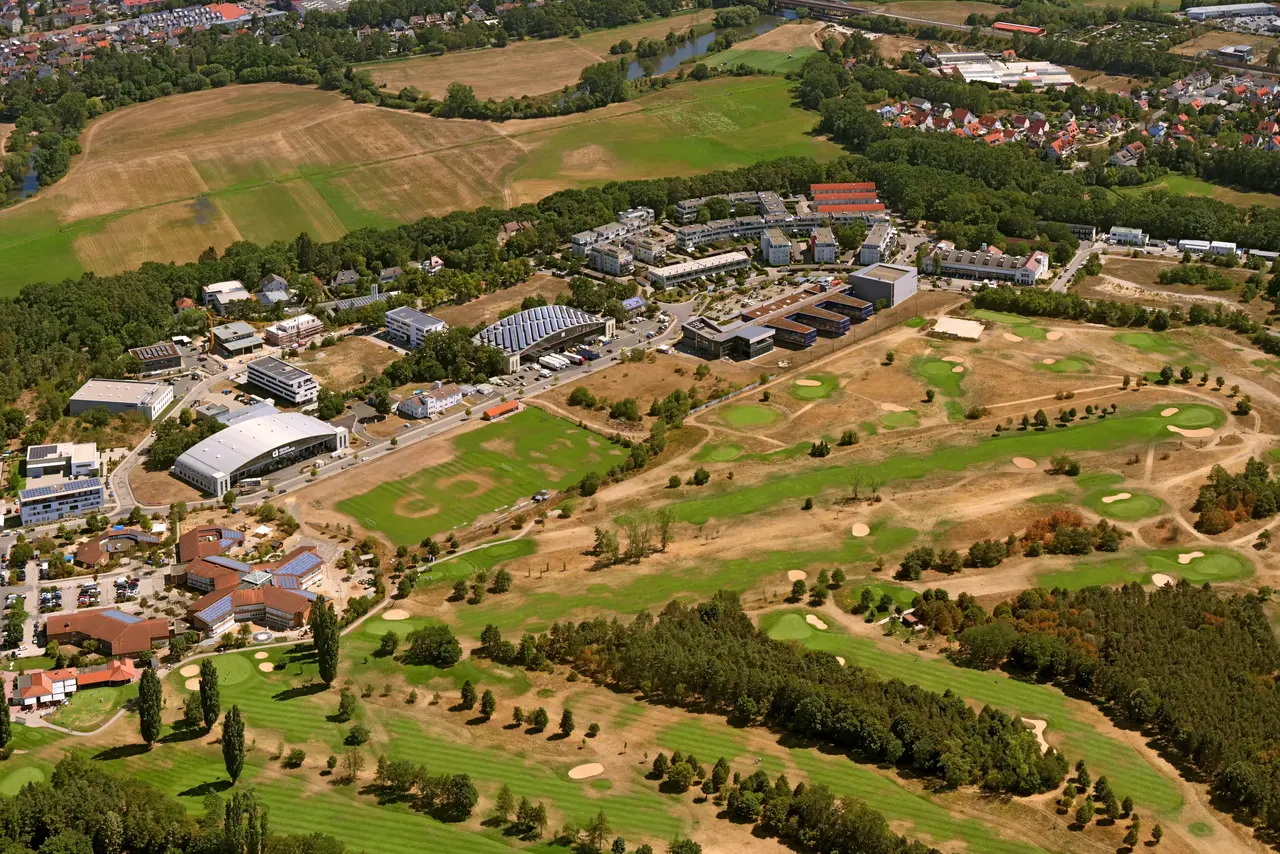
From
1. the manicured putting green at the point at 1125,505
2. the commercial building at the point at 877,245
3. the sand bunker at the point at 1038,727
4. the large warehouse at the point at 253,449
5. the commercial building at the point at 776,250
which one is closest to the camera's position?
the sand bunker at the point at 1038,727

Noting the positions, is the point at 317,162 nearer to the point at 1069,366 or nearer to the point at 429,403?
the point at 429,403

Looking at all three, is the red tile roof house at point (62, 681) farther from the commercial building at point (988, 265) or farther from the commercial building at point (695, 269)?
the commercial building at point (988, 265)

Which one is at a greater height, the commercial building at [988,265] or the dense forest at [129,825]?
the commercial building at [988,265]

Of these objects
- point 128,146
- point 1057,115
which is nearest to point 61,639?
point 128,146

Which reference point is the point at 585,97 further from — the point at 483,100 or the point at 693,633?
the point at 693,633

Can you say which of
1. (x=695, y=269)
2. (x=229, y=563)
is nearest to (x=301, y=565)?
(x=229, y=563)

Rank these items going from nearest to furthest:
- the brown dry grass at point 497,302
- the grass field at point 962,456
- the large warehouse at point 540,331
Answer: the grass field at point 962,456
the large warehouse at point 540,331
the brown dry grass at point 497,302

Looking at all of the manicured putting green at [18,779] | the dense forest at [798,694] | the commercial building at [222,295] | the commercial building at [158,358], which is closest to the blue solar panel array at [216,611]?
the manicured putting green at [18,779]
